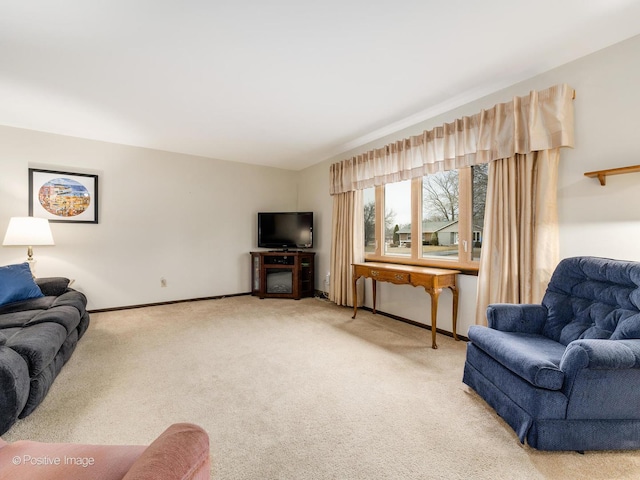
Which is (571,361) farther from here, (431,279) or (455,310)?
(455,310)

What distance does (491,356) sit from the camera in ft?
6.02

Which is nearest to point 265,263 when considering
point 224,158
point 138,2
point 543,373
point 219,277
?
point 219,277

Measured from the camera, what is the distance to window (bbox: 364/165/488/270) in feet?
9.93

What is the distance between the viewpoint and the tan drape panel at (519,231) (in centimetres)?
233

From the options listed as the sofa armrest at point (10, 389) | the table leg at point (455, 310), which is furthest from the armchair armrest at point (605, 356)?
the sofa armrest at point (10, 389)

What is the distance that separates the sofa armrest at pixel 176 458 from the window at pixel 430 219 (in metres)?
2.94

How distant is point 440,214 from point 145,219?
4210mm

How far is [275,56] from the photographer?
225 centimetres

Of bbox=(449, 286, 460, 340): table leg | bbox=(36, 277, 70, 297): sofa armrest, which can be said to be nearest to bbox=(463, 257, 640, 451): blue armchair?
bbox=(449, 286, 460, 340): table leg

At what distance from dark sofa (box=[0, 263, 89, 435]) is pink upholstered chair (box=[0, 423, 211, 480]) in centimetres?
106

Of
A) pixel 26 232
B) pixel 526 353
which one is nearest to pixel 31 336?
pixel 26 232

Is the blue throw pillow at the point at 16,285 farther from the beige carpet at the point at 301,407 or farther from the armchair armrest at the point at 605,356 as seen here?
the armchair armrest at the point at 605,356

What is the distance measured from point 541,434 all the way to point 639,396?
0.52 metres

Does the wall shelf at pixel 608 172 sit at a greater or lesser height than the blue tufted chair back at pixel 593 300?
greater
